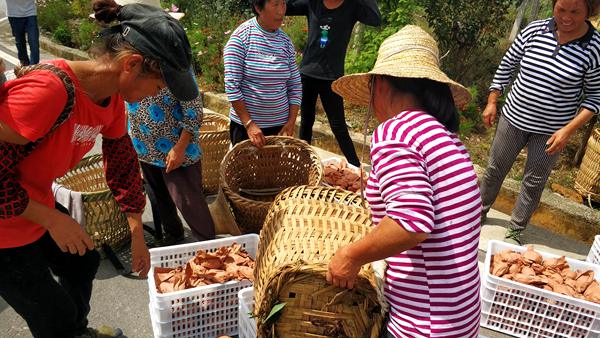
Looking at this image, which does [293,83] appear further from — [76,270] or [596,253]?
[596,253]

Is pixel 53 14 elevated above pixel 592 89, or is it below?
below

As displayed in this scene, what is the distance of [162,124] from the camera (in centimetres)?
269

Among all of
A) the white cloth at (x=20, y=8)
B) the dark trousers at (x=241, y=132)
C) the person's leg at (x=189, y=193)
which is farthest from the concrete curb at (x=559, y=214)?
the white cloth at (x=20, y=8)

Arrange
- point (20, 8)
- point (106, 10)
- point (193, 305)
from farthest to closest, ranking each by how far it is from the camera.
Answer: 1. point (20, 8)
2. point (193, 305)
3. point (106, 10)

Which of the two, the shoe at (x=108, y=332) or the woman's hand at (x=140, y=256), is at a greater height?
the woman's hand at (x=140, y=256)

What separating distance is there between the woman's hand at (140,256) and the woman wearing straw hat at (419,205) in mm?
1113

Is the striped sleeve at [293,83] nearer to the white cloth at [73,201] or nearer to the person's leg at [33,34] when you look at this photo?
the white cloth at [73,201]

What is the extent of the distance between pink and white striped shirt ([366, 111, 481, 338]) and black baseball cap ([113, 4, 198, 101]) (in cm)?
Answer: 79

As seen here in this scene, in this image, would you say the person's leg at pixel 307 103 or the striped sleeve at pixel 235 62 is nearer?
the striped sleeve at pixel 235 62

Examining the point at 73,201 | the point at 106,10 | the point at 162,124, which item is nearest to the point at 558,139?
the point at 162,124

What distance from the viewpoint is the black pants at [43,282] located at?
70.2 inches

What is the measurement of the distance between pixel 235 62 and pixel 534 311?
2487mm

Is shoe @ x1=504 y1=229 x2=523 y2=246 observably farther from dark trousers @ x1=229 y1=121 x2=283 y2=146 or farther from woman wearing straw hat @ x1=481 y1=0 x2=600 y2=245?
dark trousers @ x1=229 y1=121 x2=283 y2=146

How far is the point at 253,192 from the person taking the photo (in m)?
3.49
